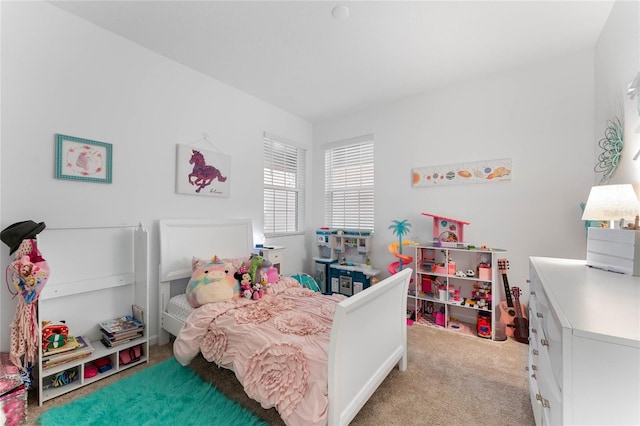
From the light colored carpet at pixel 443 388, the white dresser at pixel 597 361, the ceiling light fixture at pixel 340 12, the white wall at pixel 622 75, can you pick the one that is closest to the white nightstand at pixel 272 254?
the light colored carpet at pixel 443 388

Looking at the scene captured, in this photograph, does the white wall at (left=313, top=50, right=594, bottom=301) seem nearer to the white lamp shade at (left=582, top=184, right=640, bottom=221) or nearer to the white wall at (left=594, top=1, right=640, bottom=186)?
the white wall at (left=594, top=1, right=640, bottom=186)

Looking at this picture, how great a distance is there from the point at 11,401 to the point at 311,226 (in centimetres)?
360

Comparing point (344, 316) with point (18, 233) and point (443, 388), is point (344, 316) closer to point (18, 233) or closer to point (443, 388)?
point (443, 388)

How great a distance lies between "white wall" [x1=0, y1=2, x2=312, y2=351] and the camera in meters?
1.92

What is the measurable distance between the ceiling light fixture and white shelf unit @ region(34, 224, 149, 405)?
2453 millimetres

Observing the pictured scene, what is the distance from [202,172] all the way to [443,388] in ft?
10.1

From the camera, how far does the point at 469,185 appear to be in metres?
3.18

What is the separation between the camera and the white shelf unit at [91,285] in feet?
6.61

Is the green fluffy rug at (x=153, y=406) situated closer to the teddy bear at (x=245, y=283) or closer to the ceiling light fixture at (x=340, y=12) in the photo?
the teddy bear at (x=245, y=283)

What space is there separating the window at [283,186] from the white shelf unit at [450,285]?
2.04m

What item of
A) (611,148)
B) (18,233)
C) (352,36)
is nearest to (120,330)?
(18,233)

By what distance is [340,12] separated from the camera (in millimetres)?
2076

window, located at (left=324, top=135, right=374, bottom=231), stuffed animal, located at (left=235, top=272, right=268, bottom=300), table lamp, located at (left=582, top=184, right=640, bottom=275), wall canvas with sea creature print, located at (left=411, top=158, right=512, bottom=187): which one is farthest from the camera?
window, located at (left=324, top=135, right=374, bottom=231)

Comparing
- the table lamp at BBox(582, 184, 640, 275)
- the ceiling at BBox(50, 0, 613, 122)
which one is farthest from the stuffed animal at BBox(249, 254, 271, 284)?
the table lamp at BBox(582, 184, 640, 275)
